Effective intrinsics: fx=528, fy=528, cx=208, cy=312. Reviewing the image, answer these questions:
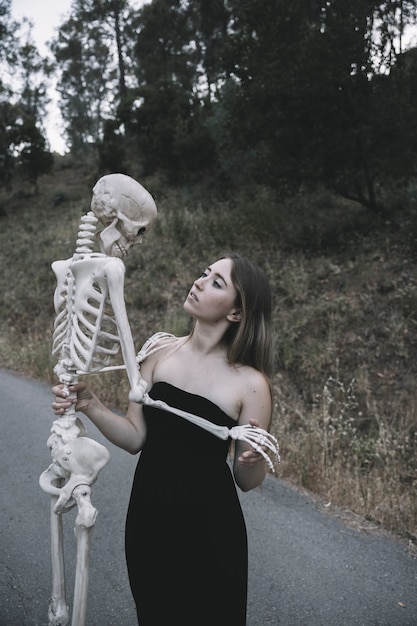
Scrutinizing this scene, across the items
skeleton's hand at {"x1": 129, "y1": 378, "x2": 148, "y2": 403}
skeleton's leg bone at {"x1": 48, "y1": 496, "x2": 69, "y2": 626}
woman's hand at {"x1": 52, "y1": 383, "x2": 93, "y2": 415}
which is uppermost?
skeleton's hand at {"x1": 129, "y1": 378, "x2": 148, "y2": 403}

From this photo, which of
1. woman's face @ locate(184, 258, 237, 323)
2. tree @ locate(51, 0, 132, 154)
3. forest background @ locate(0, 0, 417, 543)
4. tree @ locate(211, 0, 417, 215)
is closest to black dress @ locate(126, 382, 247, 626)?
woman's face @ locate(184, 258, 237, 323)

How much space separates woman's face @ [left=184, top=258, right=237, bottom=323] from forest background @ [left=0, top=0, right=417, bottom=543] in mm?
2411

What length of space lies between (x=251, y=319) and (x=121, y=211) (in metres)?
0.59

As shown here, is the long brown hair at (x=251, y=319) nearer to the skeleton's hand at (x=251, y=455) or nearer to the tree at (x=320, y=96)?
the skeleton's hand at (x=251, y=455)

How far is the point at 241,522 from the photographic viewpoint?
191 centimetres

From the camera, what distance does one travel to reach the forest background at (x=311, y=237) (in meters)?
4.80

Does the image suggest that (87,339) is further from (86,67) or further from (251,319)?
(86,67)

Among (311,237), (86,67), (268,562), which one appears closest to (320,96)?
(311,237)

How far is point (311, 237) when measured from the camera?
8.52 m

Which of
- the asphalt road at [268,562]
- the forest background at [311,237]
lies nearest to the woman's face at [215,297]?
the asphalt road at [268,562]

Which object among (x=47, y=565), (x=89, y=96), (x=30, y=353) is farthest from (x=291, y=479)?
(x=89, y=96)

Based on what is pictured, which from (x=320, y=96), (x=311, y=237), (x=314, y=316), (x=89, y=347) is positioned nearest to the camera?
(x=89, y=347)

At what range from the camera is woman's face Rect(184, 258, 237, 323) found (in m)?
1.85

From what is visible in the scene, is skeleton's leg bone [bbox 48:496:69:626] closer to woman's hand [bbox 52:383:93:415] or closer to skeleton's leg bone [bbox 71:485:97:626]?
skeleton's leg bone [bbox 71:485:97:626]
